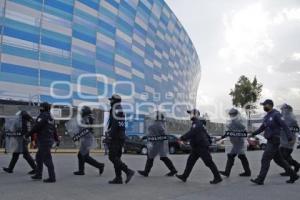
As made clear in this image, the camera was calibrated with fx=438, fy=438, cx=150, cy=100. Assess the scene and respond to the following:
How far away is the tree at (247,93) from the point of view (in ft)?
162

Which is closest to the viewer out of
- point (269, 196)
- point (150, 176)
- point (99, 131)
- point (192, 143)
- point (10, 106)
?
point (269, 196)

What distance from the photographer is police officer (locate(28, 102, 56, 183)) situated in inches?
360

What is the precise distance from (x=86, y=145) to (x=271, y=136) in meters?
4.40

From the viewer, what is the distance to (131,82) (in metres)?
50.1

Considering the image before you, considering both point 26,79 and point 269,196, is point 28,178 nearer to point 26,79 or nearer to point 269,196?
point 269,196

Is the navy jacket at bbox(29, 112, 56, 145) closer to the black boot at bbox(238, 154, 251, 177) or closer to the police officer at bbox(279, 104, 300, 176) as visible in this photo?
the black boot at bbox(238, 154, 251, 177)

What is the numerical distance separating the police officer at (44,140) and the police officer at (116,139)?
4.14 ft

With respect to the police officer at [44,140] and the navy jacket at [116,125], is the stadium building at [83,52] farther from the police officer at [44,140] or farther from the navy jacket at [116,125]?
the navy jacket at [116,125]

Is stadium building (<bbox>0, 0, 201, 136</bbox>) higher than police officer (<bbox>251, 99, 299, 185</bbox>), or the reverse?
stadium building (<bbox>0, 0, 201, 136</bbox>)

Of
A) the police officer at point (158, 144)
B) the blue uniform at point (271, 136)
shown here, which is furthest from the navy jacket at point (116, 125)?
the blue uniform at point (271, 136)

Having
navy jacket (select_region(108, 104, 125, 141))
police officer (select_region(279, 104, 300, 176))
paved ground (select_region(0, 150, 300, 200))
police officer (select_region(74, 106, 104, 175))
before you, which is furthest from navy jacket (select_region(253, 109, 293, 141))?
police officer (select_region(74, 106, 104, 175))

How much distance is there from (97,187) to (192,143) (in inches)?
90.9

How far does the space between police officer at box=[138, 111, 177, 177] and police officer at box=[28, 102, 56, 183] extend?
8.23 ft

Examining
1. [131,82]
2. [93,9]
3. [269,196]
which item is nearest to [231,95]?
[131,82]
